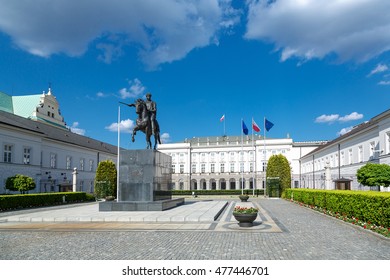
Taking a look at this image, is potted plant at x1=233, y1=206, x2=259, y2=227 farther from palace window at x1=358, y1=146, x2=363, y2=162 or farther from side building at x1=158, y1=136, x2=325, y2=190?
side building at x1=158, y1=136, x2=325, y2=190

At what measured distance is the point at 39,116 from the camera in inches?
2520


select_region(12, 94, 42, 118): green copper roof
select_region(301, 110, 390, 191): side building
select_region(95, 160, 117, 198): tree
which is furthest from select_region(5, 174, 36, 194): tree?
select_region(12, 94, 42, 118): green copper roof

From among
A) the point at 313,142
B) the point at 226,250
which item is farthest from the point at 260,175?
the point at 226,250

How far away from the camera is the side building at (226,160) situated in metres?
90.5

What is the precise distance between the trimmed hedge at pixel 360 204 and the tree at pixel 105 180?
87.4 feet

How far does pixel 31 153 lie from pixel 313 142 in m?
71.9

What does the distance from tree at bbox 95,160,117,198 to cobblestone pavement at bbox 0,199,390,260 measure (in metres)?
29.2

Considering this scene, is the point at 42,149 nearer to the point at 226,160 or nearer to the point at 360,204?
the point at 360,204

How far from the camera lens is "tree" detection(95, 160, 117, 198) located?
42469 millimetres

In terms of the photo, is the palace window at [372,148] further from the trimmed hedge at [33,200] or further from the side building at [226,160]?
the side building at [226,160]

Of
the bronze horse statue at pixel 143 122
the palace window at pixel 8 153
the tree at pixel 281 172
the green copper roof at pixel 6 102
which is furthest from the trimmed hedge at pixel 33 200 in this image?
the green copper roof at pixel 6 102

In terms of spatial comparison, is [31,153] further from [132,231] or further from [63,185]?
Result: [132,231]

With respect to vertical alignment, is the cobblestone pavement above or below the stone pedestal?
below

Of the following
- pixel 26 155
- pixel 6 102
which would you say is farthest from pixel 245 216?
pixel 6 102
